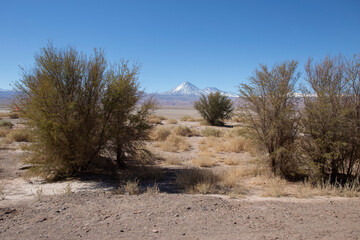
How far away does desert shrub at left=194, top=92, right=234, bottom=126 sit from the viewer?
30953 millimetres

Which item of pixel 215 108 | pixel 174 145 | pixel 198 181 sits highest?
pixel 215 108

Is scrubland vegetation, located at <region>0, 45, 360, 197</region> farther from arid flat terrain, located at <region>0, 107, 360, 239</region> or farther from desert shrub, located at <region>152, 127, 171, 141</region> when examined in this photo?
desert shrub, located at <region>152, 127, 171, 141</region>

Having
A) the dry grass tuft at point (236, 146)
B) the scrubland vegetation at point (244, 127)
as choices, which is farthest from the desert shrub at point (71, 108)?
the dry grass tuft at point (236, 146)

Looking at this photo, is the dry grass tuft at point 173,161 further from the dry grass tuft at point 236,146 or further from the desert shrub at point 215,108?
the desert shrub at point 215,108

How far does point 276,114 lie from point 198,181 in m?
3.60

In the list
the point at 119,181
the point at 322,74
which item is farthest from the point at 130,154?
the point at 322,74

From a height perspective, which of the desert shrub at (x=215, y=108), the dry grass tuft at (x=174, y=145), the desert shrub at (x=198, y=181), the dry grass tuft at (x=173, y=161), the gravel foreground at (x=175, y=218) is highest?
the desert shrub at (x=215, y=108)

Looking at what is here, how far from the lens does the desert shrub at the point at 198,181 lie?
7.83 metres

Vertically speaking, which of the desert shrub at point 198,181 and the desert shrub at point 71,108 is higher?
the desert shrub at point 71,108

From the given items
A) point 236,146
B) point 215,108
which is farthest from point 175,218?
point 215,108

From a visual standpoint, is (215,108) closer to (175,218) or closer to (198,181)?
(198,181)

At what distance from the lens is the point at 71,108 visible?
27.6 feet

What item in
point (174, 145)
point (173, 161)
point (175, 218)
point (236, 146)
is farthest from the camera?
point (174, 145)

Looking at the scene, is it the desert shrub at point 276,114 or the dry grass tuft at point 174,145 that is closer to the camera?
the desert shrub at point 276,114
